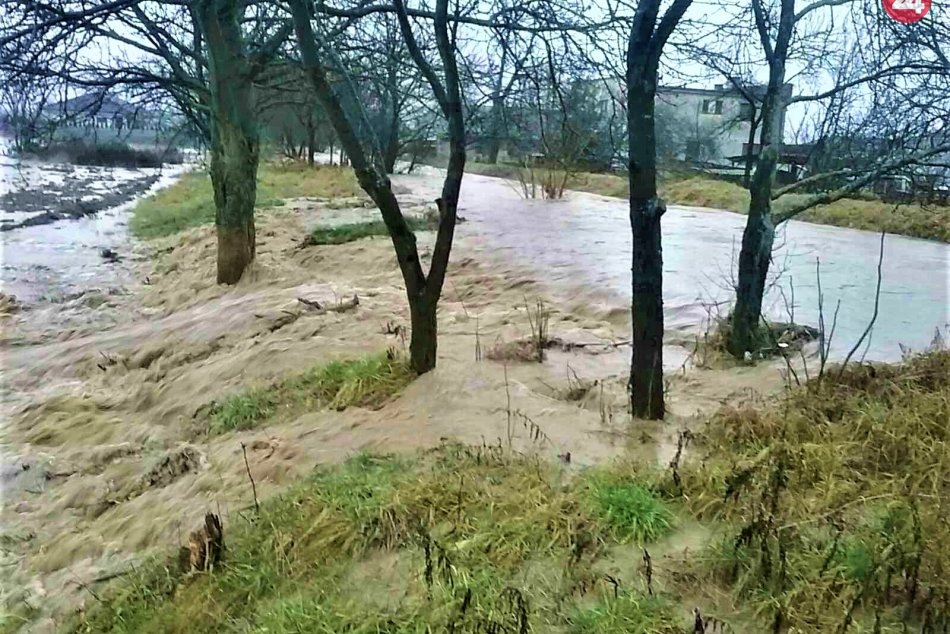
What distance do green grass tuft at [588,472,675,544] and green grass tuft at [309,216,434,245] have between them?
10.0 metres

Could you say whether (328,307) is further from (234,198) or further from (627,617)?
(627,617)

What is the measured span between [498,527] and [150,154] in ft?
141

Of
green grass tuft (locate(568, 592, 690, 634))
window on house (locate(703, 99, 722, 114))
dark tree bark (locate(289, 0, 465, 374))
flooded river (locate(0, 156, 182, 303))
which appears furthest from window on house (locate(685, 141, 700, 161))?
green grass tuft (locate(568, 592, 690, 634))

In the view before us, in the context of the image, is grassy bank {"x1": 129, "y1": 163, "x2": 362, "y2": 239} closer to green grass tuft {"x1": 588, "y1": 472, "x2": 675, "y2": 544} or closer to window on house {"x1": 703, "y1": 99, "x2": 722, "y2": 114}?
window on house {"x1": 703, "y1": 99, "x2": 722, "y2": 114}

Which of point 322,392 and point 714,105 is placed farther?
point 714,105

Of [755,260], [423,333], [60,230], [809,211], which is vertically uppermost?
[755,260]

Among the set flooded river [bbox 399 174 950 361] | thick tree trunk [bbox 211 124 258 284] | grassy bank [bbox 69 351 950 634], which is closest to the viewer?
grassy bank [bbox 69 351 950 634]

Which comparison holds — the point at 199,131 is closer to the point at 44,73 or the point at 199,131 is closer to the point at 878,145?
the point at 44,73

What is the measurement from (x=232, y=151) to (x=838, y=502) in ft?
31.7

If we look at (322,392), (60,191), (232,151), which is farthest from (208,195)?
(322,392)

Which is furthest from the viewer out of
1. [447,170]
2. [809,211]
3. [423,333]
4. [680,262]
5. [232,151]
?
[809,211]

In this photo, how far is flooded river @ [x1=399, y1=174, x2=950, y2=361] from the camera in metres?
8.79

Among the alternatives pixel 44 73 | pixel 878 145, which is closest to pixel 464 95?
pixel 44 73

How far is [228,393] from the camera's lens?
6934 mm
